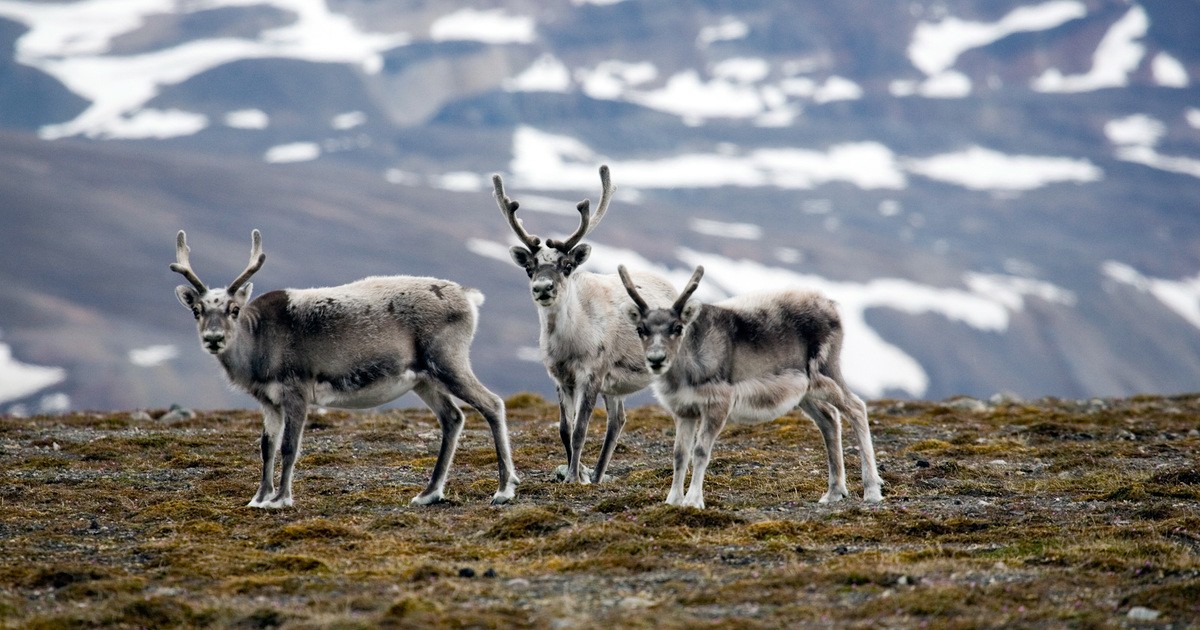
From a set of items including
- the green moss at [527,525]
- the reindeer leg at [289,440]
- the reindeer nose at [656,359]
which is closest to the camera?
the green moss at [527,525]

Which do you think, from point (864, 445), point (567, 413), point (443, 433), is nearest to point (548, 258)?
point (567, 413)

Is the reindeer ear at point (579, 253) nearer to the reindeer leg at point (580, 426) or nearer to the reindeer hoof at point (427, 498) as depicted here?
the reindeer leg at point (580, 426)

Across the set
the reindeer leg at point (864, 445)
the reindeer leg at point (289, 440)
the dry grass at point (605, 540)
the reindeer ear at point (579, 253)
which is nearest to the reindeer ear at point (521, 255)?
the reindeer ear at point (579, 253)

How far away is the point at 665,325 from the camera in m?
17.0

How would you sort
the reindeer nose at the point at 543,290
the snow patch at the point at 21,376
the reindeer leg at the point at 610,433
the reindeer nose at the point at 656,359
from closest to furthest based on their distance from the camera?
the reindeer nose at the point at 656,359
the reindeer nose at the point at 543,290
the reindeer leg at the point at 610,433
the snow patch at the point at 21,376

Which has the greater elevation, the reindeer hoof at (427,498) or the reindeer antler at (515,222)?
the reindeer antler at (515,222)

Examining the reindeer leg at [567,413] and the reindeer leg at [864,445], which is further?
the reindeer leg at [567,413]

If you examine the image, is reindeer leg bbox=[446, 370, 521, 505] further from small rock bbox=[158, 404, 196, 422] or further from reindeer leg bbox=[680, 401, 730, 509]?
small rock bbox=[158, 404, 196, 422]

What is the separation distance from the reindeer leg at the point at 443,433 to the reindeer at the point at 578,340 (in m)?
1.53

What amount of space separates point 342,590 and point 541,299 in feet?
23.2

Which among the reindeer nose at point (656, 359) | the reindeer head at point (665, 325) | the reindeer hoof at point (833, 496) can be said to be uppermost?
the reindeer head at point (665, 325)

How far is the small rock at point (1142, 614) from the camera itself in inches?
425

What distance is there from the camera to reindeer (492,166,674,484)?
19.1 meters

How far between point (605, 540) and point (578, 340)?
17.3 ft
